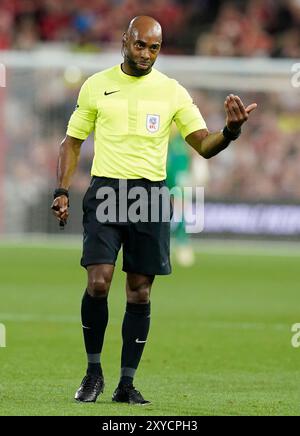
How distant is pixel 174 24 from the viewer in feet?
82.8

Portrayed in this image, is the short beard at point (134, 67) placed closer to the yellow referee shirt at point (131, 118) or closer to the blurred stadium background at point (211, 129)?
the yellow referee shirt at point (131, 118)

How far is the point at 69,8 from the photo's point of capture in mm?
25500

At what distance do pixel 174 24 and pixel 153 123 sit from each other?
1793cm

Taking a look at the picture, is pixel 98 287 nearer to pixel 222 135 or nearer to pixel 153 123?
pixel 153 123

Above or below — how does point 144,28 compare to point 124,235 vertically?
above

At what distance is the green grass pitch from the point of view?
7.57 m

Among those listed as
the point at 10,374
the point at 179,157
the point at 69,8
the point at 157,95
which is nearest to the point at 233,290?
the point at 179,157

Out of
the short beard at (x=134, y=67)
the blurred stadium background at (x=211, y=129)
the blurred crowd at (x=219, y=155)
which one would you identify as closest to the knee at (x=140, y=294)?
the short beard at (x=134, y=67)

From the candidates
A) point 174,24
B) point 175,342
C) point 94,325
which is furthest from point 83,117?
point 174,24

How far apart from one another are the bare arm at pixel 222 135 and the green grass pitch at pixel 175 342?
5.03 feet

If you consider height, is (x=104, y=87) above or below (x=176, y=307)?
above
